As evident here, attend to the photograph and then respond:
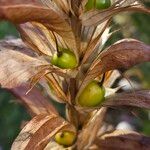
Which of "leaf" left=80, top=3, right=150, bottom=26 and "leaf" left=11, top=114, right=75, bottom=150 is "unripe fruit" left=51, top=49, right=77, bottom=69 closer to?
"leaf" left=80, top=3, right=150, bottom=26

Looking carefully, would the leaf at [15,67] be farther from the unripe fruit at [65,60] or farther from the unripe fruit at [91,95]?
the unripe fruit at [91,95]

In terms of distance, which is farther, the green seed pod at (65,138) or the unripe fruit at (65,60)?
the green seed pod at (65,138)

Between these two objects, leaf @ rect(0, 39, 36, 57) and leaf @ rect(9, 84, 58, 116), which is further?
leaf @ rect(9, 84, 58, 116)

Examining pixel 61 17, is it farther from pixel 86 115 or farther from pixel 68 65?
pixel 86 115

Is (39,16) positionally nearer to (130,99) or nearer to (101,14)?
(101,14)

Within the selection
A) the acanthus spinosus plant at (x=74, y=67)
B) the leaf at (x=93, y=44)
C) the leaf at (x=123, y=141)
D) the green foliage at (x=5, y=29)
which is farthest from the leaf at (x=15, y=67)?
the green foliage at (x=5, y=29)

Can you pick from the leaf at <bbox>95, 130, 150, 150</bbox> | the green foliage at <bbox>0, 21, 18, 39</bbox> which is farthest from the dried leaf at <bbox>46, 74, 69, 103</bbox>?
the green foliage at <bbox>0, 21, 18, 39</bbox>

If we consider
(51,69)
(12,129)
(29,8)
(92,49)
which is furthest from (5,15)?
(12,129)
